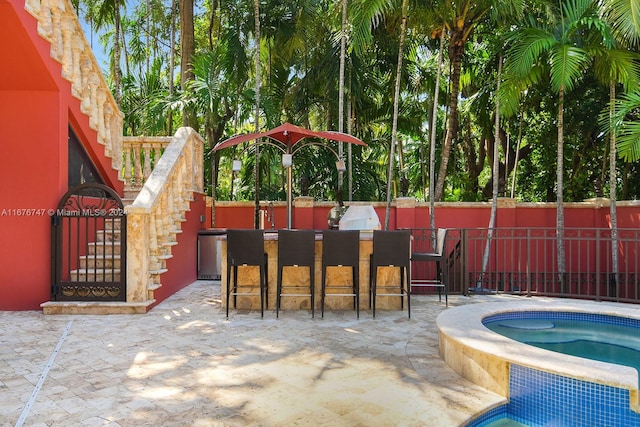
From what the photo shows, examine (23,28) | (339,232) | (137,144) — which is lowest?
(339,232)

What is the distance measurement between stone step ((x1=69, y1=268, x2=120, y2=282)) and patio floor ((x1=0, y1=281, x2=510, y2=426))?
0.54m

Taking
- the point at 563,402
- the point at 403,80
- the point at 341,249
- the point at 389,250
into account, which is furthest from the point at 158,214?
the point at 403,80

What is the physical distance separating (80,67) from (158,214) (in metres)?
2.45

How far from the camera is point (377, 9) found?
793cm

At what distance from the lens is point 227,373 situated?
10.7 feet

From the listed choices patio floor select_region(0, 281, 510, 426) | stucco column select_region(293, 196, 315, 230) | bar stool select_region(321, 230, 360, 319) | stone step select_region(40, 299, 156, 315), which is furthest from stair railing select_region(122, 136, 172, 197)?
bar stool select_region(321, 230, 360, 319)

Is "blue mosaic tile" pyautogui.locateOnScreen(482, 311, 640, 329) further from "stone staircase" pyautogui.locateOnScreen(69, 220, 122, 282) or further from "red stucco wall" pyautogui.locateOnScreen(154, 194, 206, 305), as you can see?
"stone staircase" pyautogui.locateOnScreen(69, 220, 122, 282)

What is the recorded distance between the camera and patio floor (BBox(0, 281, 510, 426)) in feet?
8.46

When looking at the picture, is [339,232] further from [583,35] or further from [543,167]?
[543,167]

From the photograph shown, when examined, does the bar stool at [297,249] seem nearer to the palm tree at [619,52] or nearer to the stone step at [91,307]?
the stone step at [91,307]

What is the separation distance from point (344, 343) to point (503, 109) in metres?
6.51

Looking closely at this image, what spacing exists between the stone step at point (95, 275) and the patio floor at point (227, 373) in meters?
0.54

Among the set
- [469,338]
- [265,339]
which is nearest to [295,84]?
[265,339]

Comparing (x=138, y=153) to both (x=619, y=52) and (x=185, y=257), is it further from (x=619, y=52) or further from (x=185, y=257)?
(x=619, y=52)
